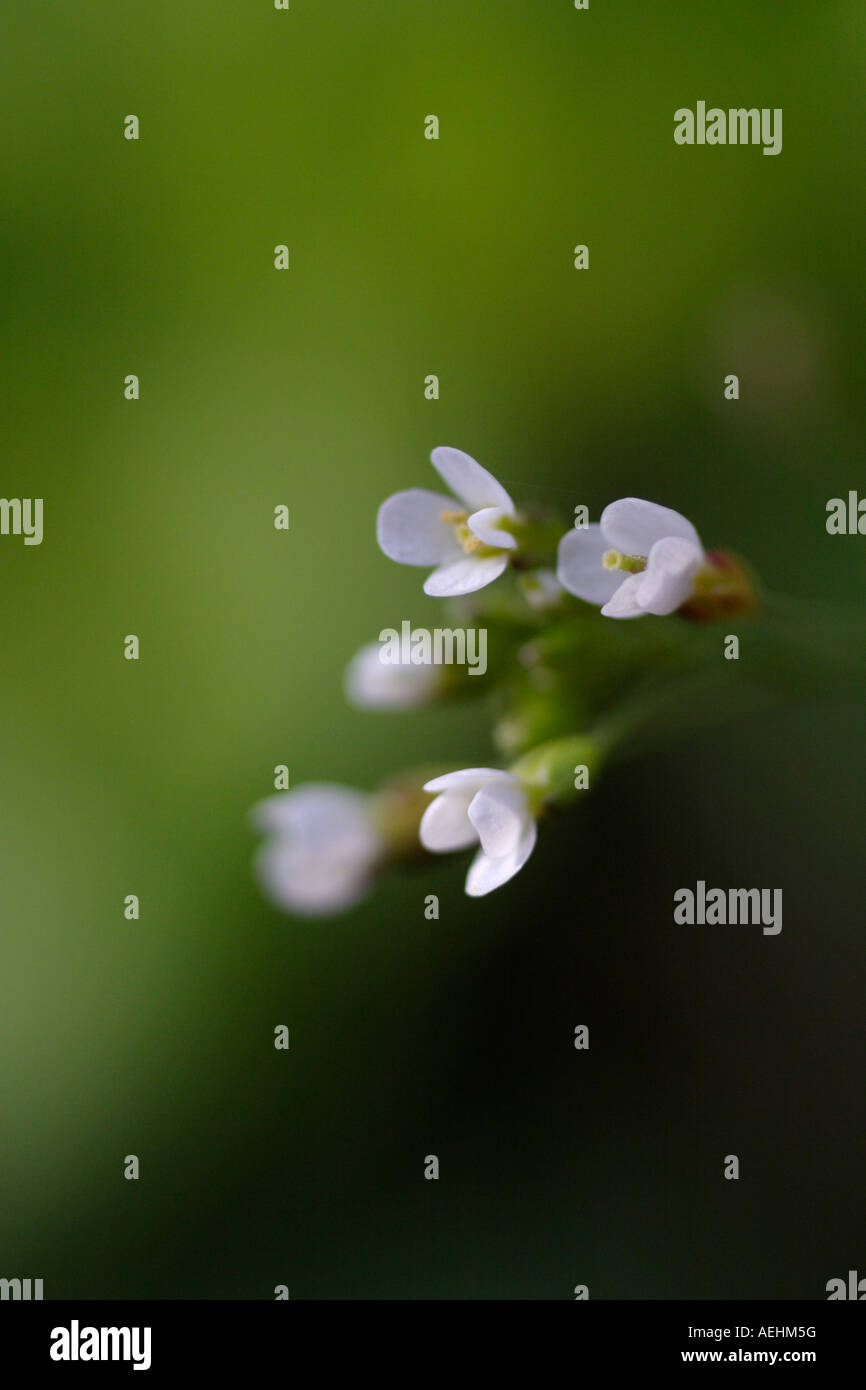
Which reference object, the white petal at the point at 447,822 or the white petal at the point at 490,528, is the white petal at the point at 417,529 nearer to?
the white petal at the point at 490,528

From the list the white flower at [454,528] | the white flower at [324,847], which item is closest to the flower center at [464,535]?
the white flower at [454,528]

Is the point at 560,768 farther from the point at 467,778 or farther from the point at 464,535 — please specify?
the point at 464,535

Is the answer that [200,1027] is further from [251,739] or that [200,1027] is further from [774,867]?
[774,867]

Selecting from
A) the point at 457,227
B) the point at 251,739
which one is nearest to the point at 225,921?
the point at 251,739

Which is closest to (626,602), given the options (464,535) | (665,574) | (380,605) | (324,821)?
(665,574)

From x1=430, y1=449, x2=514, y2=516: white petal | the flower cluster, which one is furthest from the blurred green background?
x1=430, y1=449, x2=514, y2=516: white petal

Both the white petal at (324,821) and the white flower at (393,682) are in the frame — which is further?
the white petal at (324,821)

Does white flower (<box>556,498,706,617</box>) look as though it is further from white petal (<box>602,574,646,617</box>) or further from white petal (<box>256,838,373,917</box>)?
white petal (<box>256,838,373,917</box>)
